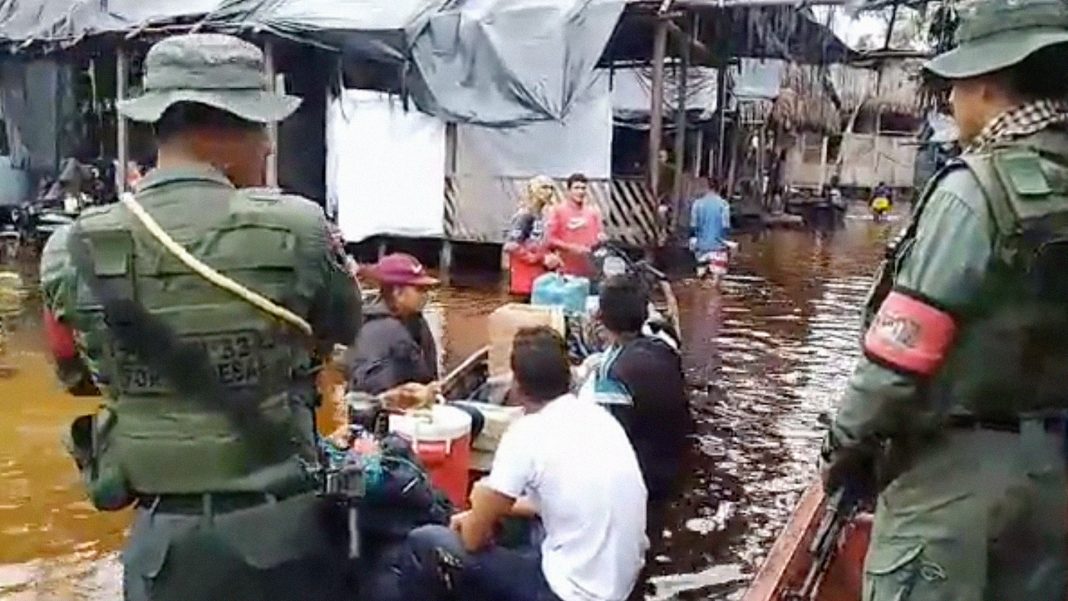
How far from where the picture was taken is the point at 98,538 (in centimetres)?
618

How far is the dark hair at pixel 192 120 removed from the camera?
9.08ft

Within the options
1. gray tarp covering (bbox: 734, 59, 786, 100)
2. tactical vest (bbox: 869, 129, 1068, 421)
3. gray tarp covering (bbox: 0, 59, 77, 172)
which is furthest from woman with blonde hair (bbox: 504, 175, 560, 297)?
gray tarp covering (bbox: 734, 59, 786, 100)

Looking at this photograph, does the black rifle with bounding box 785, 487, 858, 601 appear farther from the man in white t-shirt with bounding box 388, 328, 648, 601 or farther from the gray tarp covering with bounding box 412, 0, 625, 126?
the gray tarp covering with bounding box 412, 0, 625, 126

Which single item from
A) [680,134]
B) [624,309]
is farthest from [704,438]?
[680,134]

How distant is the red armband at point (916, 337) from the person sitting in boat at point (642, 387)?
243cm

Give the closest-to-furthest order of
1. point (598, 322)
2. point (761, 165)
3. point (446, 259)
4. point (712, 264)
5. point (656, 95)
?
1. point (598, 322)
2. point (656, 95)
3. point (446, 259)
4. point (712, 264)
5. point (761, 165)

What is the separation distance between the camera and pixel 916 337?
2.43 metres

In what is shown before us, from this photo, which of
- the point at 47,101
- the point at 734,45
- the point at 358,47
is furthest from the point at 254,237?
the point at 47,101

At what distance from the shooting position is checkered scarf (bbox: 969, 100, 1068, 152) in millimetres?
2564

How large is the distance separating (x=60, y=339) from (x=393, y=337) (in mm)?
2786

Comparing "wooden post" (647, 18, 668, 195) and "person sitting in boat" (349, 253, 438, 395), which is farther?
"wooden post" (647, 18, 668, 195)

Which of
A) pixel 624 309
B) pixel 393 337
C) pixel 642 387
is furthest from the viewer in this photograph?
pixel 393 337

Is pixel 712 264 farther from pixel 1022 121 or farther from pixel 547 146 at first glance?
pixel 1022 121

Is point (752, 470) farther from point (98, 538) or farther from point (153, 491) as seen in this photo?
point (153, 491)
